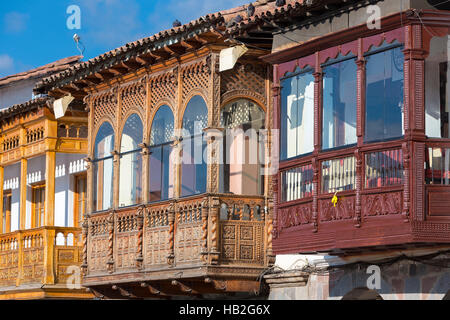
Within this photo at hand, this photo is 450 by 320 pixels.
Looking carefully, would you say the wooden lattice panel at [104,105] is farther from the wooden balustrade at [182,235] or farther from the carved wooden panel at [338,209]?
the carved wooden panel at [338,209]

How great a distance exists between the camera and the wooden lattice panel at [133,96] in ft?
74.3

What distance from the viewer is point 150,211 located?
71.5ft

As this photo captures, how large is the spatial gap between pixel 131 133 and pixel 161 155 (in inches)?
54.4

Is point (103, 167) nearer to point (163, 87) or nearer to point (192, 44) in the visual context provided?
point (163, 87)

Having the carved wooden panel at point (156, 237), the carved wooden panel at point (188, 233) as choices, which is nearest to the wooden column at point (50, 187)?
the carved wooden panel at point (156, 237)

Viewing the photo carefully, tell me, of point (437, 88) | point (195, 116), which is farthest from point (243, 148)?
point (437, 88)

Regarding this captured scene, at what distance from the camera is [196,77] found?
69.0ft

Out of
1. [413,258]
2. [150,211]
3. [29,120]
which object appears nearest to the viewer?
[413,258]

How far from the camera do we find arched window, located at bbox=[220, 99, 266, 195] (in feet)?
68.4

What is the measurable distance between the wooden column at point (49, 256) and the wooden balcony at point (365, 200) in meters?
7.55

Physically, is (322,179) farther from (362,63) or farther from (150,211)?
(150,211)

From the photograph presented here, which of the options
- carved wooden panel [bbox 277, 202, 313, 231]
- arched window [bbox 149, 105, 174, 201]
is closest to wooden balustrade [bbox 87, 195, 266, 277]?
arched window [bbox 149, 105, 174, 201]

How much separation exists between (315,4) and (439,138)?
3038mm

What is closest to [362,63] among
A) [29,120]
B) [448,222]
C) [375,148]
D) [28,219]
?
[375,148]
